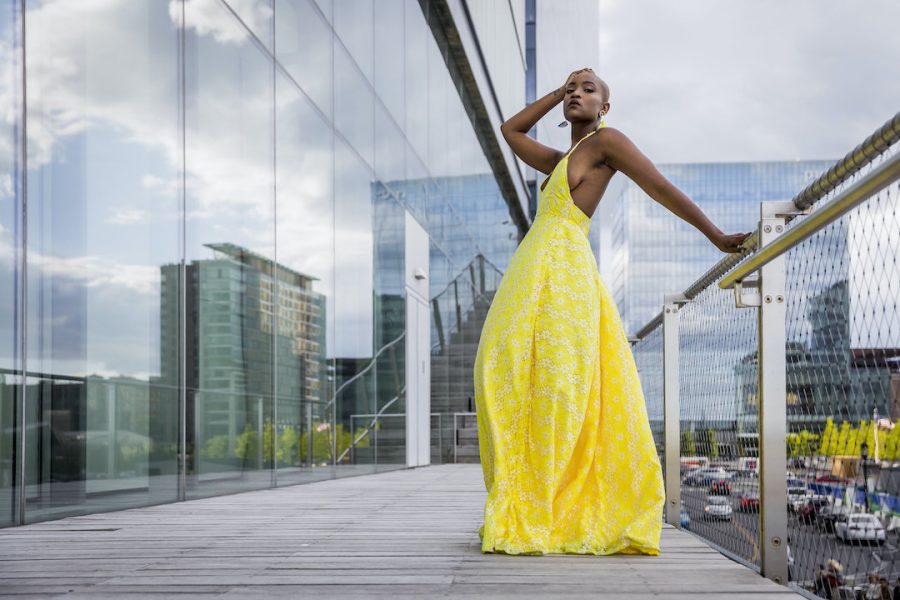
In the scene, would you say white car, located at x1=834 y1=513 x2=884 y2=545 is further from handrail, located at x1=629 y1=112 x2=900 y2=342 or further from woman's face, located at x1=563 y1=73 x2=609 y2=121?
woman's face, located at x1=563 y1=73 x2=609 y2=121

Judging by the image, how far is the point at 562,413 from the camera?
3021mm

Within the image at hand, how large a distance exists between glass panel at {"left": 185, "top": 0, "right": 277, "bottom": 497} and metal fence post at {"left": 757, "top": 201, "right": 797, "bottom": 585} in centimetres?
386

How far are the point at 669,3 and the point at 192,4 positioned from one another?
12707 cm

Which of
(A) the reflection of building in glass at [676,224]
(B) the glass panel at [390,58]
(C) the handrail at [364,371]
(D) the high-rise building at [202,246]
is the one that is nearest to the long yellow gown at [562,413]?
(D) the high-rise building at [202,246]

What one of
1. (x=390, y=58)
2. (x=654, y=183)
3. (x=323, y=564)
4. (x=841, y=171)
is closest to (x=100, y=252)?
(x=323, y=564)

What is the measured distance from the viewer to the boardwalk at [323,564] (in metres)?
2.34

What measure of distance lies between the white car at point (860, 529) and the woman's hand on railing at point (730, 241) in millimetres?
873

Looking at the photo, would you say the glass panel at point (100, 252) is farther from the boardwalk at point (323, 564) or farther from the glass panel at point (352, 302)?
the glass panel at point (352, 302)

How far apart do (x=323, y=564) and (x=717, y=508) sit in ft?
4.92

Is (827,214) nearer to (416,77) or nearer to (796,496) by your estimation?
(796,496)

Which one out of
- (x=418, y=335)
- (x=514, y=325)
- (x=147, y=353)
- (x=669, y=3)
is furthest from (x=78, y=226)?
(x=669, y=3)

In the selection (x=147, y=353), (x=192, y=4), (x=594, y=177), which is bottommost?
(x=147, y=353)

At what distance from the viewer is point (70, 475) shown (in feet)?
14.8

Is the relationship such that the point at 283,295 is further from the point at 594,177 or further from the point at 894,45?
the point at 894,45
